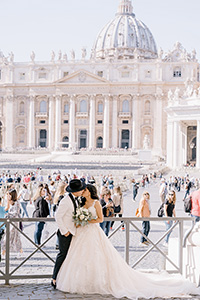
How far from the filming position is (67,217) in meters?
5.95

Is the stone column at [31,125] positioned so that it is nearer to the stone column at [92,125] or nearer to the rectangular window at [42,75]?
the rectangular window at [42,75]

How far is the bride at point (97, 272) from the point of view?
5.84 metres

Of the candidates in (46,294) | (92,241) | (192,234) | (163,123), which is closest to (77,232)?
(92,241)

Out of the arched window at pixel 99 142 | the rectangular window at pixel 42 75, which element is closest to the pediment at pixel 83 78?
the rectangular window at pixel 42 75

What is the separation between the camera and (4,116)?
74.4 meters

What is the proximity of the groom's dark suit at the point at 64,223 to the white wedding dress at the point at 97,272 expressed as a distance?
10 cm

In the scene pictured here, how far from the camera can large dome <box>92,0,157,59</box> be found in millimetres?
87188

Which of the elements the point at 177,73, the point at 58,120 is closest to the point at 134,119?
the point at 177,73

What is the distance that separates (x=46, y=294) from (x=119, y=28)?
8874 centimetres

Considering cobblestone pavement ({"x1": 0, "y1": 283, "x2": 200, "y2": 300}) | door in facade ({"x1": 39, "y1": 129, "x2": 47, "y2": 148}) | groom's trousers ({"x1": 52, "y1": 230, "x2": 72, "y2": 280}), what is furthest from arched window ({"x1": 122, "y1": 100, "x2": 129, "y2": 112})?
groom's trousers ({"x1": 52, "y1": 230, "x2": 72, "y2": 280})

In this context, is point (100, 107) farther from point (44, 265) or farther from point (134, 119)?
point (44, 265)

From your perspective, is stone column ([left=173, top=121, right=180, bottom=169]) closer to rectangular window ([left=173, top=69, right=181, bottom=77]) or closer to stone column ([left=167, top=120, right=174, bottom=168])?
stone column ([left=167, top=120, right=174, bottom=168])

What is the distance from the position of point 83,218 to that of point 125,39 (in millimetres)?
85413

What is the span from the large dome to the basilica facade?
15247 mm
